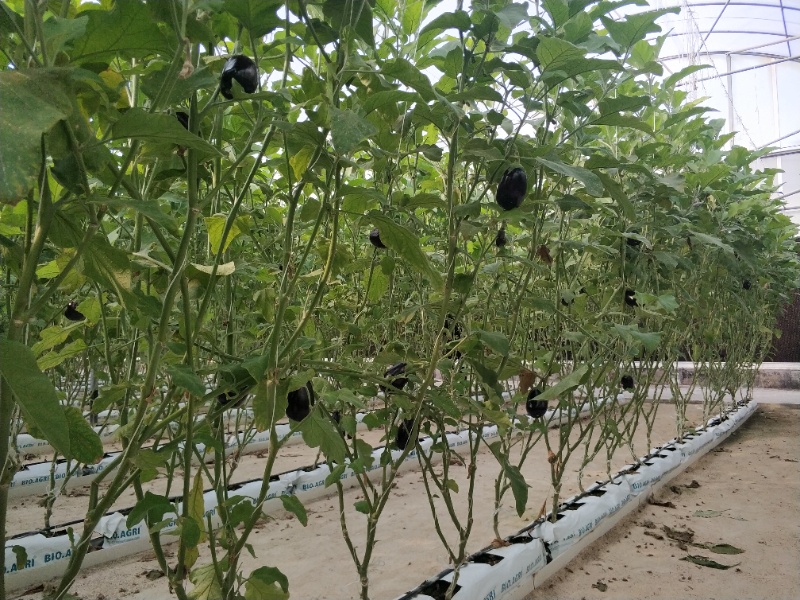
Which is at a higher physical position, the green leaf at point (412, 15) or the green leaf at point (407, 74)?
the green leaf at point (412, 15)

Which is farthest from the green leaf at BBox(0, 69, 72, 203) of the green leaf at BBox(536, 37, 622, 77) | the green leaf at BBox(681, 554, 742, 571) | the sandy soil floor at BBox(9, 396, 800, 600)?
the green leaf at BBox(681, 554, 742, 571)

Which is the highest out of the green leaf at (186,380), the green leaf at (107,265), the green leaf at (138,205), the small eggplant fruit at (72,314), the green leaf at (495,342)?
the green leaf at (138,205)

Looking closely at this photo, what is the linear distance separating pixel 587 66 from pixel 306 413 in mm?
749

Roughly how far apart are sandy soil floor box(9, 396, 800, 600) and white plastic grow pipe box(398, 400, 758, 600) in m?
0.06

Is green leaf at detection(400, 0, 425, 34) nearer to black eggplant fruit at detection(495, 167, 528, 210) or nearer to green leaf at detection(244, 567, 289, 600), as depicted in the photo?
black eggplant fruit at detection(495, 167, 528, 210)

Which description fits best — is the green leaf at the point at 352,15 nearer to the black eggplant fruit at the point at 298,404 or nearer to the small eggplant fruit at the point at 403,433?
the black eggplant fruit at the point at 298,404

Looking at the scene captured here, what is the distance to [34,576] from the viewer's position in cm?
180

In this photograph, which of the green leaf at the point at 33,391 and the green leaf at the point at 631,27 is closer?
the green leaf at the point at 33,391

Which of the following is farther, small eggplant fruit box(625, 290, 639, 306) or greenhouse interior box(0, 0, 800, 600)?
small eggplant fruit box(625, 290, 639, 306)

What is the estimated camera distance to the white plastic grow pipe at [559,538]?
4.95 feet

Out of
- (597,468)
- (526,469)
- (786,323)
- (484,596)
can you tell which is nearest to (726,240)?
(597,468)

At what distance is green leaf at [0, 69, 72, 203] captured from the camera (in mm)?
A: 373

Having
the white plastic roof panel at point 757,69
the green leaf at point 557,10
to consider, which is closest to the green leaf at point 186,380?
the green leaf at point 557,10

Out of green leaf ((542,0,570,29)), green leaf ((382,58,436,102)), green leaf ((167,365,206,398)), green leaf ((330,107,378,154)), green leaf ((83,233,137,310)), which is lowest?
green leaf ((167,365,206,398))
